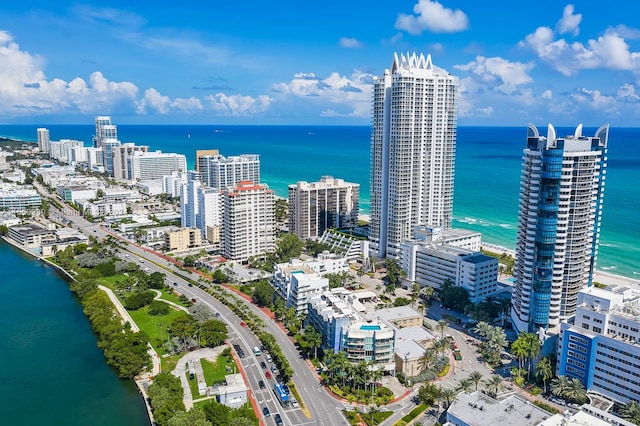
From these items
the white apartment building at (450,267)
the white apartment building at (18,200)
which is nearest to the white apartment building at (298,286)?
the white apartment building at (450,267)

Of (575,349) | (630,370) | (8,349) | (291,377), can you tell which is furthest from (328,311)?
(8,349)

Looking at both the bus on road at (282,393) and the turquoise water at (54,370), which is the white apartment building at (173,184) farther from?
the bus on road at (282,393)

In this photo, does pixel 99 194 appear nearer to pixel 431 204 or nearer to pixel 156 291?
pixel 156 291

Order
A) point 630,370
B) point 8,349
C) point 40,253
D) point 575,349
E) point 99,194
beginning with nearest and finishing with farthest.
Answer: point 630,370
point 575,349
point 8,349
point 40,253
point 99,194

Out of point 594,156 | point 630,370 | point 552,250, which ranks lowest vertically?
point 630,370

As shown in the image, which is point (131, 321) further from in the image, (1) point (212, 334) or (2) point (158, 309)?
(1) point (212, 334)
